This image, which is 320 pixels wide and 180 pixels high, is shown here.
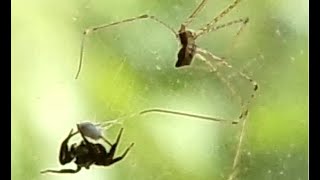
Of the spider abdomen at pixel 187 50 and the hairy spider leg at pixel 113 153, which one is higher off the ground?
the spider abdomen at pixel 187 50

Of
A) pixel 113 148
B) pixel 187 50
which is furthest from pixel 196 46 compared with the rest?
pixel 113 148

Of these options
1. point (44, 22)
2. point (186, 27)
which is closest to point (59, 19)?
point (44, 22)

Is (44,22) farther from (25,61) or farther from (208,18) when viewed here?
(208,18)

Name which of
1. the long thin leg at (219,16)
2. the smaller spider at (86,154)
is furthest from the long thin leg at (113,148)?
the long thin leg at (219,16)

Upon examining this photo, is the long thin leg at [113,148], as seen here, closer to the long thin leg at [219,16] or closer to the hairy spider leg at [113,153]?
the hairy spider leg at [113,153]

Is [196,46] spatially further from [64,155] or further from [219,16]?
[64,155]

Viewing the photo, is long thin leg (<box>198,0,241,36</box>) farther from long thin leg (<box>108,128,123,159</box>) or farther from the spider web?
long thin leg (<box>108,128,123,159</box>)
